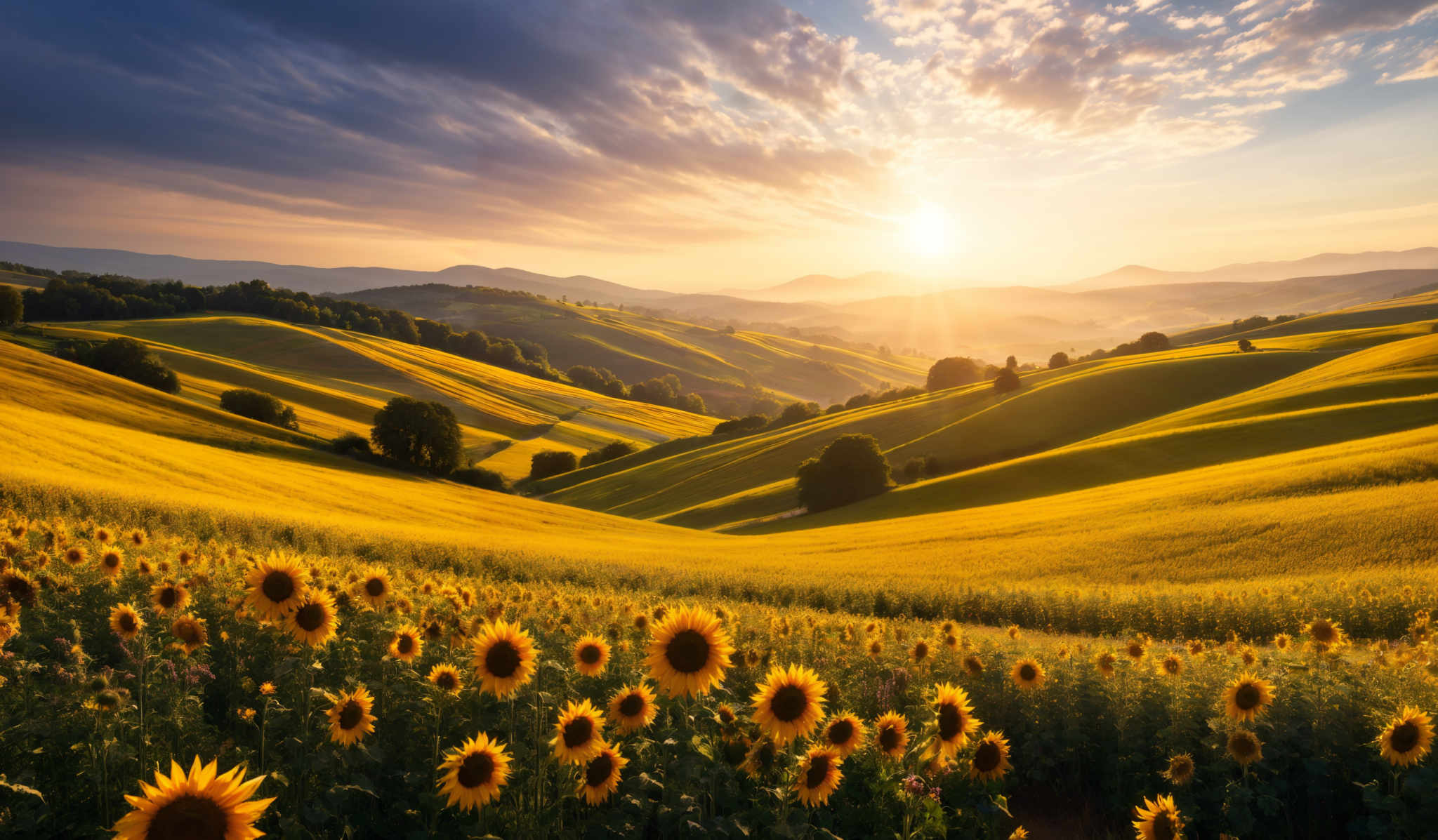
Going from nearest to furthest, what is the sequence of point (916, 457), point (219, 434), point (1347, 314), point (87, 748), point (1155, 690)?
point (87, 748) < point (1155, 690) < point (219, 434) < point (916, 457) < point (1347, 314)

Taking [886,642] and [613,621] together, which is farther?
[886,642]

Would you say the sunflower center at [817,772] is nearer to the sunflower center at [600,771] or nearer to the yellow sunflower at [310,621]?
the sunflower center at [600,771]

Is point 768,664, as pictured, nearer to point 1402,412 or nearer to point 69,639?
point 69,639

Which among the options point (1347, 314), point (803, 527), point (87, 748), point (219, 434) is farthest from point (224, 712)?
point (1347, 314)

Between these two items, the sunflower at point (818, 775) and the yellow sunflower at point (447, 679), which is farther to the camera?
the yellow sunflower at point (447, 679)

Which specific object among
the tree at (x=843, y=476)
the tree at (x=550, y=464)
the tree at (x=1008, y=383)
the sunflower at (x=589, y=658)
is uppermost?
the tree at (x=1008, y=383)

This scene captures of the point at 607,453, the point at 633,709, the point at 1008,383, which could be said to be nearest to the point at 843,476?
the point at 1008,383

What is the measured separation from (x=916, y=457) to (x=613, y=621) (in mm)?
48386

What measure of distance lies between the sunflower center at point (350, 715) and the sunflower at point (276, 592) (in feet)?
2.65

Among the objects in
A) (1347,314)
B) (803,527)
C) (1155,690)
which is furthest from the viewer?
(1347,314)

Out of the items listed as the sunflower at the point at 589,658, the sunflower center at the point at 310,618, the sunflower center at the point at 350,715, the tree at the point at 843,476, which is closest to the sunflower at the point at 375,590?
the sunflower center at the point at 310,618

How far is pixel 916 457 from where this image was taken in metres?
53.2

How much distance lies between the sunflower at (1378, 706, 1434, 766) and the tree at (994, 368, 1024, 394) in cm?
6564

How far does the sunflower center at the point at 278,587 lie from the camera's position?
4504mm
